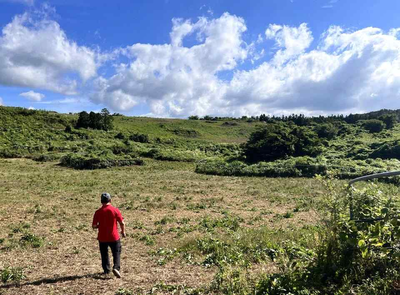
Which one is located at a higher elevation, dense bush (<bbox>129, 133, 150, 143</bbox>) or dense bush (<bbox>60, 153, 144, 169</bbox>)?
dense bush (<bbox>129, 133, 150, 143</bbox>)

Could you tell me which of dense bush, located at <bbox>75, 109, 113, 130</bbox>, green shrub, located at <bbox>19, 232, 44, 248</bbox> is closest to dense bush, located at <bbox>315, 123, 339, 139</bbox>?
dense bush, located at <bbox>75, 109, 113, 130</bbox>

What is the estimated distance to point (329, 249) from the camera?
4680mm

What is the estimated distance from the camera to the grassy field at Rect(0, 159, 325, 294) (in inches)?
235

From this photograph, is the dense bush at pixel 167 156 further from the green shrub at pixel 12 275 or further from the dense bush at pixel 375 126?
the green shrub at pixel 12 275

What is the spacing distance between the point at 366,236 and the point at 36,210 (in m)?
12.8

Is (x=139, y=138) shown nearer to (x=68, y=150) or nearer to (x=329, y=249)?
(x=68, y=150)

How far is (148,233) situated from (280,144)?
31.5m

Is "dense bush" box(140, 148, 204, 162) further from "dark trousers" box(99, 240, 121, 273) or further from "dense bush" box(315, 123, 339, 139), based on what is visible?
"dark trousers" box(99, 240, 121, 273)

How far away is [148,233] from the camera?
9.95 m

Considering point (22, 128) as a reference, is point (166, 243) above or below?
below

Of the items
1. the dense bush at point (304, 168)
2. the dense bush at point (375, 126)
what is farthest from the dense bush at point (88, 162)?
the dense bush at point (375, 126)

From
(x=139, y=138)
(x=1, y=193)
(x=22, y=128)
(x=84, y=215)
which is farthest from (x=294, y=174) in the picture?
(x=22, y=128)

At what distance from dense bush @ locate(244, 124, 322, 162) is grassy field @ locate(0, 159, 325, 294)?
59.3ft

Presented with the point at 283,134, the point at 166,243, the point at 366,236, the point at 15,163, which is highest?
the point at 283,134
